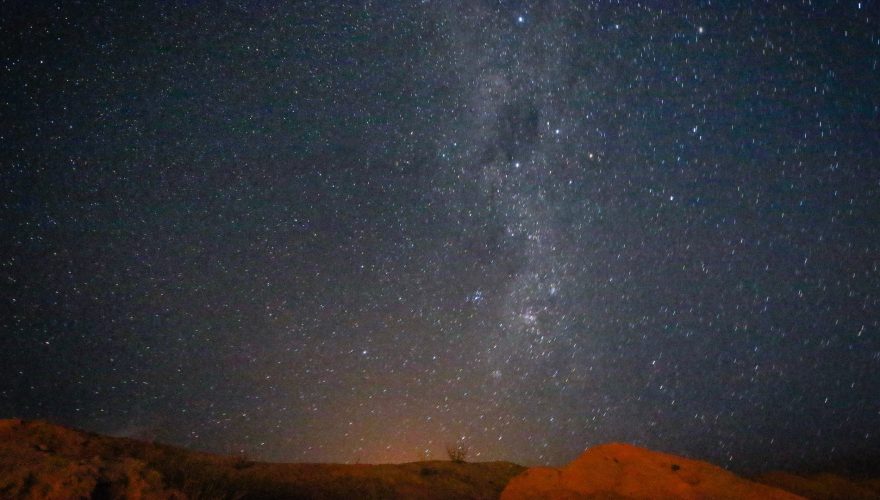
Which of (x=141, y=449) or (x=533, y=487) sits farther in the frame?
(x=533, y=487)

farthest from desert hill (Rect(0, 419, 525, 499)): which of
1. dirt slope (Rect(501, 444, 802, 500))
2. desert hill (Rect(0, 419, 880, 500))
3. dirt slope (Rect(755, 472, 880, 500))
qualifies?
dirt slope (Rect(755, 472, 880, 500))

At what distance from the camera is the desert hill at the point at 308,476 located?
463cm

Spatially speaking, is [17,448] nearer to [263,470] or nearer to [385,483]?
[263,470]

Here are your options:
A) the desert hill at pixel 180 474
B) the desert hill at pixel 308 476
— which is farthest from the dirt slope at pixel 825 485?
the desert hill at pixel 180 474

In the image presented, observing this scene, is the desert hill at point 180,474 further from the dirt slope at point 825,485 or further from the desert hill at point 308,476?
the dirt slope at point 825,485

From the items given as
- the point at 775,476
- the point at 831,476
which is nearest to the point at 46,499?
the point at 775,476

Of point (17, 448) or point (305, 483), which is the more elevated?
point (17, 448)

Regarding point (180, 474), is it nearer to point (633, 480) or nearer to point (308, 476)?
point (308, 476)

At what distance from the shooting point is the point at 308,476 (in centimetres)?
905

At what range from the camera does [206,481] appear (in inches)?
Answer: 279

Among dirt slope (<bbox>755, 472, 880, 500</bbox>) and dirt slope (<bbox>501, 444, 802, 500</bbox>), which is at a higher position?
dirt slope (<bbox>501, 444, 802, 500</bbox>)

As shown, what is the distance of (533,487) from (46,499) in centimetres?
759

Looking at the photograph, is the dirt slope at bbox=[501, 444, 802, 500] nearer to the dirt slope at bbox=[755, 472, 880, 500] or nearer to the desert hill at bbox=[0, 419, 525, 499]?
the desert hill at bbox=[0, 419, 525, 499]

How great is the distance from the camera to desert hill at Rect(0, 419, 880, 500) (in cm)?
463
